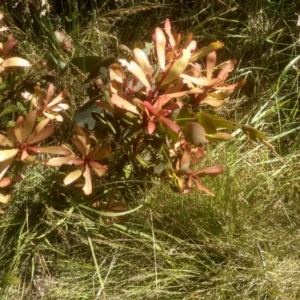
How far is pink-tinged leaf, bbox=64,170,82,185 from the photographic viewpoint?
1.18 m

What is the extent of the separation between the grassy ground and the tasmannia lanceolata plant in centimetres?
23

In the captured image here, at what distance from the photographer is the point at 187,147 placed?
1200 millimetres

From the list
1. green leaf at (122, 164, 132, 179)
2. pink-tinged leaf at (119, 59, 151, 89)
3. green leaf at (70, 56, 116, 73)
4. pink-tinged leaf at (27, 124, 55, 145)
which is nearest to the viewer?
pink-tinged leaf at (119, 59, 151, 89)

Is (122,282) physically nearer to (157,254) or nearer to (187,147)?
(157,254)

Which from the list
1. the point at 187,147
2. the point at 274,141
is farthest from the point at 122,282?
the point at 274,141

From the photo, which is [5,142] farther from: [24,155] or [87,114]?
[87,114]

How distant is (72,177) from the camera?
119 cm

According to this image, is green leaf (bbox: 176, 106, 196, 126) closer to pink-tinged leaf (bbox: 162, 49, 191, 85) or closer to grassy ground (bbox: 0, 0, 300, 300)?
pink-tinged leaf (bbox: 162, 49, 191, 85)

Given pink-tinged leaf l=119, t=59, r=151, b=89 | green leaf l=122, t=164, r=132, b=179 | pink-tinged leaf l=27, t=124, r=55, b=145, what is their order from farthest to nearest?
green leaf l=122, t=164, r=132, b=179
pink-tinged leaf l=27, t=124, r=55, b=145
pink-tinged leaf l=119, t=59, r=151, b=89

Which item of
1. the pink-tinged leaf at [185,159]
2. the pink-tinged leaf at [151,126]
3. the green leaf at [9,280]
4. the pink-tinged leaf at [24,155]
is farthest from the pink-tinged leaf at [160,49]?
the green leaf at [9,280]

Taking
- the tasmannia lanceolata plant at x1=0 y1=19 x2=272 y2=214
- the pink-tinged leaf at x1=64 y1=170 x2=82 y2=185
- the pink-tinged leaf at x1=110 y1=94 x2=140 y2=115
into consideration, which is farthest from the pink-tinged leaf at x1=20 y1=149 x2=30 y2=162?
the pink-tinged leaf at x1=110 y1=94 x2=140 y2=115

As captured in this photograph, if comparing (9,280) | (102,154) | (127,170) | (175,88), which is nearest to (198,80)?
(175,88)

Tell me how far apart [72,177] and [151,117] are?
25 centimetres

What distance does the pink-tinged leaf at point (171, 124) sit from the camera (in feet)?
3.43
